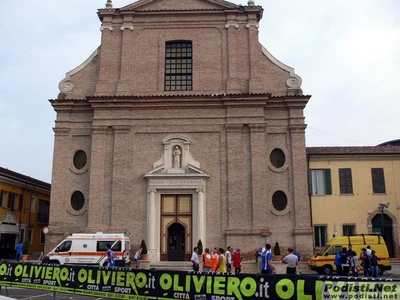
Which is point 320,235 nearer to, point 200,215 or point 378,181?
point 378,181

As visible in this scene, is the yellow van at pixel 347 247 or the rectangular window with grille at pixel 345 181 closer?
the yellow van at pixel 347 247

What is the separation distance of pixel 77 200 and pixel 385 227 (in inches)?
762

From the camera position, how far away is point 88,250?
21844 millimetres

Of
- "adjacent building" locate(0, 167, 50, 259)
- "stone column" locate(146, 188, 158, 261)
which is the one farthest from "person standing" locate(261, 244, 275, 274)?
"adjacent building" locate(0, 167, 50, 259)

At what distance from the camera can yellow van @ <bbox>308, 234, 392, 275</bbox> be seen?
23.1 metres

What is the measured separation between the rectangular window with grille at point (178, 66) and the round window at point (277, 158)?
6501 mm

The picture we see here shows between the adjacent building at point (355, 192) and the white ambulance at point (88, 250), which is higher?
the adjacent building at point (355, 192)

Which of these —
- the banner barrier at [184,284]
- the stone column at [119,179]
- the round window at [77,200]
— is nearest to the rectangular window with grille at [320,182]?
the stone column at [119,179]

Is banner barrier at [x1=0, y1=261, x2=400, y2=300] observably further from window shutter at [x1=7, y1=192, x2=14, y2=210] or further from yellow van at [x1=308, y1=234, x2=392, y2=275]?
window shutter at [x1=7, y1=192, x2=14, y2=210]

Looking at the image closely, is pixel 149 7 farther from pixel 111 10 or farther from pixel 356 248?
pixel 356 248

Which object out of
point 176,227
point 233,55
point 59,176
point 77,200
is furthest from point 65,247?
point 233,55

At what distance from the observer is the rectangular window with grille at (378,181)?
28594 millimetres

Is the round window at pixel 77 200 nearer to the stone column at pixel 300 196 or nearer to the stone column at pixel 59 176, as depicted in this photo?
the stone column at pixel 59 176

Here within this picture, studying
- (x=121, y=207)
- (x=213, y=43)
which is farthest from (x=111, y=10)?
(x=121, y=207)
